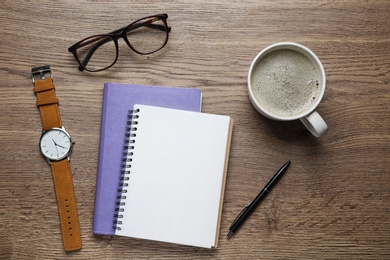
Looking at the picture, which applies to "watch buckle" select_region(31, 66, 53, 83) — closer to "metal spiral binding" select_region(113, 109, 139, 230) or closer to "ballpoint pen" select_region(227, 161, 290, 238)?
"metal spiral binding" select_region(113, 109, 139, 230)

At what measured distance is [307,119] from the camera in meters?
0.95

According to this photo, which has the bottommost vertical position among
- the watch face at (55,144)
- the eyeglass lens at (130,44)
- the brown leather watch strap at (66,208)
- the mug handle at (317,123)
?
the brown leather watch strap at (66,208)

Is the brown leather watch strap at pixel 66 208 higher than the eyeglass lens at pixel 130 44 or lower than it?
lower

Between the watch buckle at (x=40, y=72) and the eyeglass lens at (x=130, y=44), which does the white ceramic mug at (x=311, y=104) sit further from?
the watch buckle at (x=40, y=72)

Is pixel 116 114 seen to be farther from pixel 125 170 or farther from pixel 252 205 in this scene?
pixel 252 205

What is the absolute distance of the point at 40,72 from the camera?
1027 mm

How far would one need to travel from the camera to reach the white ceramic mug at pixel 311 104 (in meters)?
0.94

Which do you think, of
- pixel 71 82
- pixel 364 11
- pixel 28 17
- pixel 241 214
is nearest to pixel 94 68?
pixel 71 82

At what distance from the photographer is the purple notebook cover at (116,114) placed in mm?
1021

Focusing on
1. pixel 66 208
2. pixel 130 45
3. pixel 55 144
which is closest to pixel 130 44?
pixel 130 45

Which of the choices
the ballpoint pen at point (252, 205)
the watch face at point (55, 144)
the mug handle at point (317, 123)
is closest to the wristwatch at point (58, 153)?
the watch face at point (55, 144)

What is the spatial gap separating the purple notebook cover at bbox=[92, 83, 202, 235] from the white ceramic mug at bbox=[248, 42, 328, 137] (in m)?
0.13

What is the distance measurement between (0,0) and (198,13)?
41 cm

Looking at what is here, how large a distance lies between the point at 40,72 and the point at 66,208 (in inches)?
11.2
